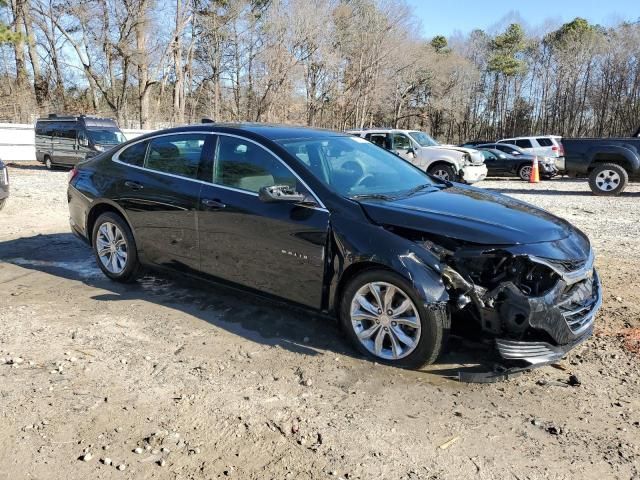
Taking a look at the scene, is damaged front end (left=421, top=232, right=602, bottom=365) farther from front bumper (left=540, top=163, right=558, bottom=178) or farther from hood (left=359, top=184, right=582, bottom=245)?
front bumper (left=540, top=163, right=558, bottom=178)

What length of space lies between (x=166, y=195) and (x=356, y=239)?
208cm

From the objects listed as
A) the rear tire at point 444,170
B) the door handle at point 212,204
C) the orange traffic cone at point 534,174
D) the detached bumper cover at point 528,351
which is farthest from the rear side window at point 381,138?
the detached bumper cover at point 528,351

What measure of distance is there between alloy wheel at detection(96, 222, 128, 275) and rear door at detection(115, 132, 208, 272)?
295 mm

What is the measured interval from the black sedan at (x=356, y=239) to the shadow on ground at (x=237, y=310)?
0.22 m

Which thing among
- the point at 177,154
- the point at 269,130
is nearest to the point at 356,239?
the point at 269,130

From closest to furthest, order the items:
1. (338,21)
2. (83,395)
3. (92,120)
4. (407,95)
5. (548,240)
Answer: (83,395) < (548,240) < (92,120) < (338,21) < (407,95)

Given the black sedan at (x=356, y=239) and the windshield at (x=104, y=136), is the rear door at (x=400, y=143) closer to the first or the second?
the windshield at (x=104, y=136)

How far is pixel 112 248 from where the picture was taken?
5.70 meters

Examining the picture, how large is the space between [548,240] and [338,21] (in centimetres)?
4116

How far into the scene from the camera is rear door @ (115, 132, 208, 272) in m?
4.93

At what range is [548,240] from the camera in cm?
370

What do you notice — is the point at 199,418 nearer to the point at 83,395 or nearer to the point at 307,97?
the point at 83,395

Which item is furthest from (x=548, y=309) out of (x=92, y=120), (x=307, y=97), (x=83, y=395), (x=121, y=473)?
(x=307, y=97)

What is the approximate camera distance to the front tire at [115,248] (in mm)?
5520
